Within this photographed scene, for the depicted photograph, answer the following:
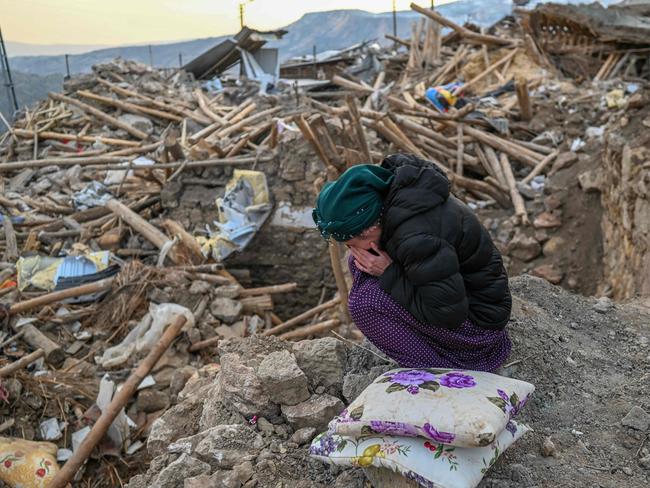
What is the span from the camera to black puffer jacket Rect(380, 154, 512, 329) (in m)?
2.32

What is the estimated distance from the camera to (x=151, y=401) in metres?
5.48

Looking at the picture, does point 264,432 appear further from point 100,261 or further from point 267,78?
point 267,78

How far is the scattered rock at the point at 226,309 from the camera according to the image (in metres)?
6.65

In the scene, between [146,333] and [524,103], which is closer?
[146,333]

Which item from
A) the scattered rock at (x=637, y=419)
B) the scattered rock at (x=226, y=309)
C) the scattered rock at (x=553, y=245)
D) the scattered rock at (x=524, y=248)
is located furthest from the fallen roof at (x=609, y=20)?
the scattered rock at (x=637, y=419)

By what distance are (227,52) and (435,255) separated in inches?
792

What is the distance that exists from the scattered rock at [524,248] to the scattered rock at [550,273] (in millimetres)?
273

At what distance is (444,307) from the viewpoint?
7.70 feet

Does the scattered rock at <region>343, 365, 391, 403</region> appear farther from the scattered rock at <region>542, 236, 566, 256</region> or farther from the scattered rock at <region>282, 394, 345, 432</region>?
the scattered rock at <region>542, 236, 566, 256</region>

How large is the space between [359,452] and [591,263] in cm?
616

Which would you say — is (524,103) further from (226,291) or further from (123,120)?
(123,120)

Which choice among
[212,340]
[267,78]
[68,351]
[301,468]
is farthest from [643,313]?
[267,78]

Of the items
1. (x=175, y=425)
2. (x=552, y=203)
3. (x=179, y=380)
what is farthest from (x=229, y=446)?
(x=552, y=203)

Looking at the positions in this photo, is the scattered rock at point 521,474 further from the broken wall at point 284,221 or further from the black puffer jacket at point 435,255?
the broken wall at point 284,221
